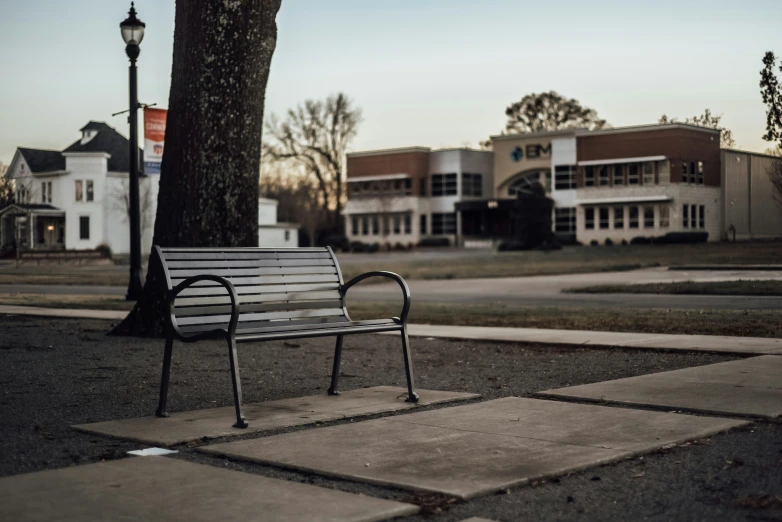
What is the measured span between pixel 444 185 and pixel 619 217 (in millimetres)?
19561

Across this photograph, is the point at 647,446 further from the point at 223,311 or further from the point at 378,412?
the point at 223,311

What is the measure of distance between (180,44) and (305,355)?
401 centimetres

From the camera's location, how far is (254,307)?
716 cm

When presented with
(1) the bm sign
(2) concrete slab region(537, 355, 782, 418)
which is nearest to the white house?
(2) concrete slab region(537, 355, 782, 418)

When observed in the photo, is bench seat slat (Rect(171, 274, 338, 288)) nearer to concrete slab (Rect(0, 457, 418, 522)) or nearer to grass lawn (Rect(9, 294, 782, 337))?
concrete slab (Rect(0, 457, 418, 522))

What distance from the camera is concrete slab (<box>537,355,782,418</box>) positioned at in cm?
651

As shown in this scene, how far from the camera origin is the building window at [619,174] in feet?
235

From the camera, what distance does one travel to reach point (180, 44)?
11.3 meters

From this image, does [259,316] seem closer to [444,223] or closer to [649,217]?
[649,217]

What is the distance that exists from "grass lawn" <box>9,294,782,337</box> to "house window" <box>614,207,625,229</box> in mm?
53104

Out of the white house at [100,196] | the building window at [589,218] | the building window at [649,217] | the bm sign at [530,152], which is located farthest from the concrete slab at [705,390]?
the bm sign at [530,152]

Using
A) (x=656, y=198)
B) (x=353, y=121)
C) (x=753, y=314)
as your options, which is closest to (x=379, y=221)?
(x=353, y=121)

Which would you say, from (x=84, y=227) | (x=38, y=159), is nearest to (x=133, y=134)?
(x=38, y=159)

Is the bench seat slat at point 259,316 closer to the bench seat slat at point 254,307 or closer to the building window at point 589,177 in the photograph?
the bench seat slat at point 254,307
